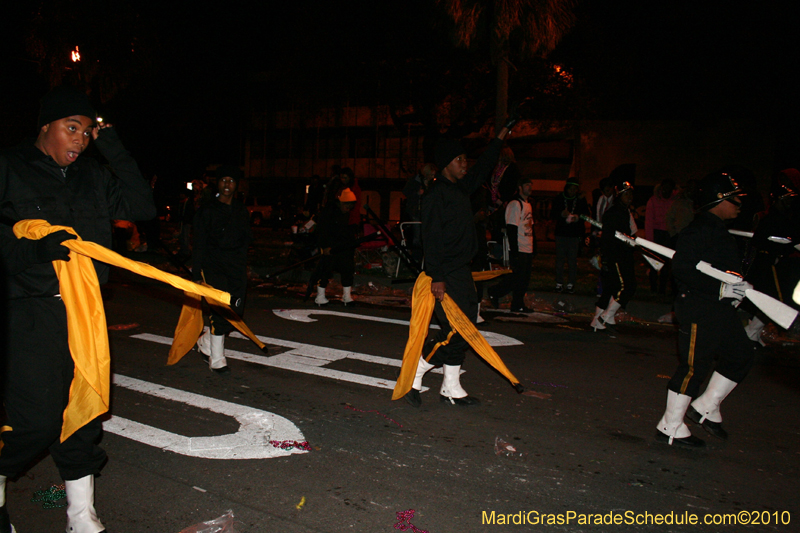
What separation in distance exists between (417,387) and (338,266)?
5.07m

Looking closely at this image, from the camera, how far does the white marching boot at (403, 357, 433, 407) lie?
5.15 meters

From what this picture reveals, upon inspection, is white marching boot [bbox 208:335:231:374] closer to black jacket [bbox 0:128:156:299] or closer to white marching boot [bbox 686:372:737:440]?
black jacket [bbox 0:128:156:299]

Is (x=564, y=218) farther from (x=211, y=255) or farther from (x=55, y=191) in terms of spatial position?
(x=55, y=191)

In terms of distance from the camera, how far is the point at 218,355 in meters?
6.01

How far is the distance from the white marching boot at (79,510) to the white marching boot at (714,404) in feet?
13.3

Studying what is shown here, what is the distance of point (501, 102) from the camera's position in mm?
15039

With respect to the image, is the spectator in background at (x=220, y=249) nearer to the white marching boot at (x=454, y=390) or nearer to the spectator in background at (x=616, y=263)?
the white marching boot at (x=454, y=390)

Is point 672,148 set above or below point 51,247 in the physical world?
above

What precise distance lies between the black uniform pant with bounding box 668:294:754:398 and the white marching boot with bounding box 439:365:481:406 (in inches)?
63.2

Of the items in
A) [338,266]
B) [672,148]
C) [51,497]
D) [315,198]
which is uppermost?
[672,148]

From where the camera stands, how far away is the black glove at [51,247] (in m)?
2.79

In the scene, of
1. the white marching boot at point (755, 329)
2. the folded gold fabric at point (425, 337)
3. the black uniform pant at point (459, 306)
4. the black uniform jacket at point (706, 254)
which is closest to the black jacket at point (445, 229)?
the black uniform pant at point (459, 306)

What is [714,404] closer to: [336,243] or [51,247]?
[51,247]

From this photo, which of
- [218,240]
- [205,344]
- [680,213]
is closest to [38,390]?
[218,240]
